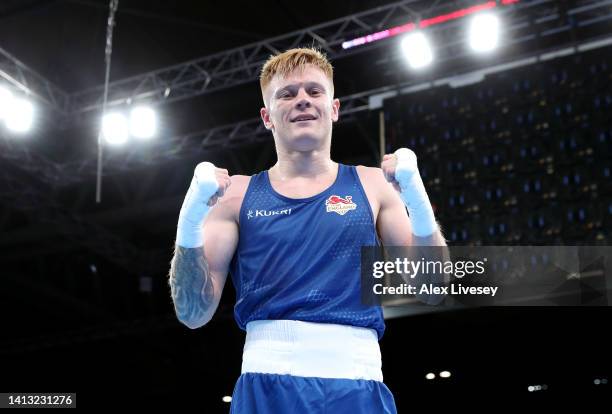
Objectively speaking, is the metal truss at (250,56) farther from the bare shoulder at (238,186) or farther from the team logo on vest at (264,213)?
the team logo on vest at (264,213)

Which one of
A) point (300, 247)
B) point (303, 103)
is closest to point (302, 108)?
point (303, 103)

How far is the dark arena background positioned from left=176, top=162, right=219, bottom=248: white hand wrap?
590 cm

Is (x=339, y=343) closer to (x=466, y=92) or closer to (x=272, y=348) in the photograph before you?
(x=272, y=348)

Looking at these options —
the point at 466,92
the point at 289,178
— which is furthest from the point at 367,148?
the point at 289,178

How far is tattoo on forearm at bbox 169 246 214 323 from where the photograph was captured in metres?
1.93

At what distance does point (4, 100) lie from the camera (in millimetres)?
8094

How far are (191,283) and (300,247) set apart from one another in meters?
0.30

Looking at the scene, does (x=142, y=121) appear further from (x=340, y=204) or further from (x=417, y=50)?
(x=340, y=204)

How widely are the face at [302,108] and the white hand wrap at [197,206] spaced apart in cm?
28

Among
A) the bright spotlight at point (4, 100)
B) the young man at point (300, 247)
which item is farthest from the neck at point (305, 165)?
the bright spotlight at point (4, 100)

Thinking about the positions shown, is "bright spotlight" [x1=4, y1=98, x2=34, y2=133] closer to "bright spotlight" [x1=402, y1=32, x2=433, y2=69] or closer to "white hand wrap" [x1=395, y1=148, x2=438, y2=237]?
"bright spotlight" [x1=402, y1=32, x2=433, y2=69]

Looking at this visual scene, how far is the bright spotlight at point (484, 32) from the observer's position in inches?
303

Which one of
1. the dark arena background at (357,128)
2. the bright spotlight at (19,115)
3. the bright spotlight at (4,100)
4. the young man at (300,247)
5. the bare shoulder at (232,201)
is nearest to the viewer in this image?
the young man at (300,247)

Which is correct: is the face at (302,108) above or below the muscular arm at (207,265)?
above
